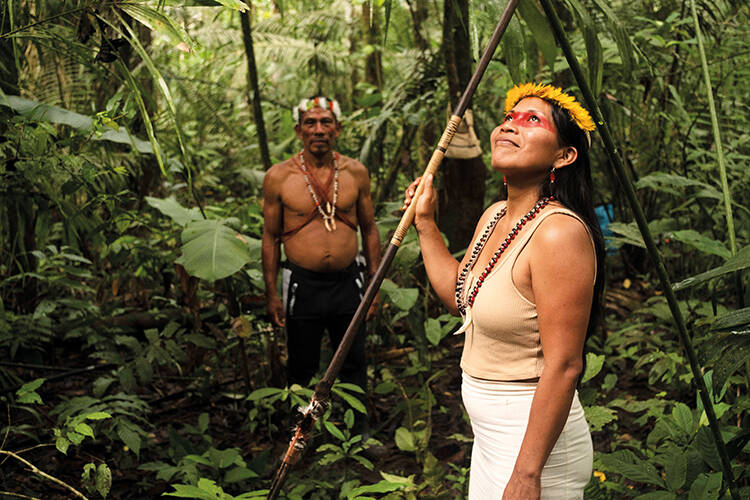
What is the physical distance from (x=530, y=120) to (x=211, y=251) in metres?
1.85

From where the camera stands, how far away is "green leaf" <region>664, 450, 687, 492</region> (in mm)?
2131

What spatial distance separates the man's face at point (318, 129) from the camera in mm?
3318

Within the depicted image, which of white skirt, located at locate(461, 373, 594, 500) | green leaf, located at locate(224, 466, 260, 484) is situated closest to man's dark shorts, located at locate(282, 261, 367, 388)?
green leaf, located at locate(224, 466, 260, 484)

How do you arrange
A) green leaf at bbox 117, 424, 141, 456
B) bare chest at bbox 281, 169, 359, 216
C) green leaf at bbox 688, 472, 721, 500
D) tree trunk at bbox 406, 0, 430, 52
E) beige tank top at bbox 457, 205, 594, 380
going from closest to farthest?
beige tank top at bbox 457, 205, 594, 380 → green leaf at bbox 688, 472, 721, 500 → green leaf at bbox 117, 424, 141, 456 → bare chest at bbox 281, 169, 359, 216 → tree trunk at bbox 406, 0, 430, 52

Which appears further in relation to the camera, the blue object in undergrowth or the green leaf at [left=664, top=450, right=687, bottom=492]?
the blue object in undergrowth

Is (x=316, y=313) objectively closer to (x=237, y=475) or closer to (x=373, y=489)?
(x=237, y=475)

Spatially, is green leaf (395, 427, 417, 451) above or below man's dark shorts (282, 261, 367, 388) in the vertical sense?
below

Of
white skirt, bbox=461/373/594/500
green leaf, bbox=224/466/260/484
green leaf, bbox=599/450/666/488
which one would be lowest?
green leaf, bbox=224/466/260/484

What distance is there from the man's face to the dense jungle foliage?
0.57 m

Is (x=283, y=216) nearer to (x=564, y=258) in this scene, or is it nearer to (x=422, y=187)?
(x=422, y=187)

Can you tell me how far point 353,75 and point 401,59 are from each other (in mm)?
1098

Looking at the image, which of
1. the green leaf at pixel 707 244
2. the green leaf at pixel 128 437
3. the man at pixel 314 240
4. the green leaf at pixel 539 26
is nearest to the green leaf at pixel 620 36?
the green leaf at pixel 539 26

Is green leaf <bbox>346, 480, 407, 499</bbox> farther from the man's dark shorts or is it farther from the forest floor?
Result: the man's dark shorts

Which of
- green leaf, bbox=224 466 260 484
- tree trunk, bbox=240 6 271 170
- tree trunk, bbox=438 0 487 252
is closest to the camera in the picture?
green leaf, bbox=224 466 260 484
